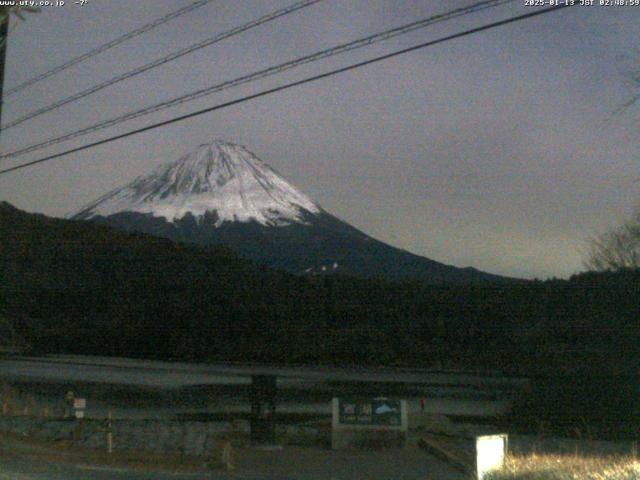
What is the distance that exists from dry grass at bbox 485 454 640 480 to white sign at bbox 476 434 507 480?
144 millimetres

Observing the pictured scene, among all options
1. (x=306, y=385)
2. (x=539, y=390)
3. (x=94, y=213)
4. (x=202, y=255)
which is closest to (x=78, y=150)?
(x=539, y=390)

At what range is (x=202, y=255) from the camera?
88.9 m

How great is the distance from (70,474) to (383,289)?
62517 millimetres

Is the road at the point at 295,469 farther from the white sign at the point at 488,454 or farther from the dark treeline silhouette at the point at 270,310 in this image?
the dark treeline silhouette at the point at 270,310

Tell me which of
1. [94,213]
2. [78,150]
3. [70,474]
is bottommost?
[70,474]

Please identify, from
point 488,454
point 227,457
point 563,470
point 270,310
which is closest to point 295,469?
point 227,457

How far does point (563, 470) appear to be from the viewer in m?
11.0

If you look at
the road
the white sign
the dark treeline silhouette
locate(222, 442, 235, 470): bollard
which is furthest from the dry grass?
the dark treeline silhouette

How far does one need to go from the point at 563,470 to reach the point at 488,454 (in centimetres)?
126

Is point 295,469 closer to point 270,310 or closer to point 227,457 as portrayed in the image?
point 227,457

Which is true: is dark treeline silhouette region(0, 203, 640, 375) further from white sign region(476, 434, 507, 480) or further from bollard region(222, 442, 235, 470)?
white sign region(476, 434, 507, 480)

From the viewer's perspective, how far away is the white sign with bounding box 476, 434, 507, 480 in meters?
11.7

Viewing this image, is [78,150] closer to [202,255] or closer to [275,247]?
[202,255]

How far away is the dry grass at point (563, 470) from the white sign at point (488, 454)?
5.7 inches
